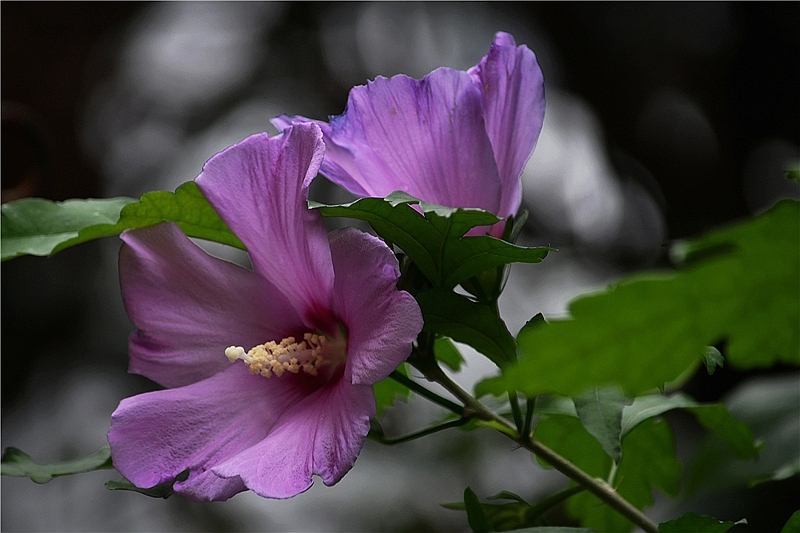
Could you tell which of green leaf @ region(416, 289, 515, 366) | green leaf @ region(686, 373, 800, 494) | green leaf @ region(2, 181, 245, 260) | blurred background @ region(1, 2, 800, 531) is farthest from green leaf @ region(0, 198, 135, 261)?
blurred background @ region(1, 2, 800, 531)

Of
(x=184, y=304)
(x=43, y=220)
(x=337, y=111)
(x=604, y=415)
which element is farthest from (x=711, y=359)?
(x=337, y=111)

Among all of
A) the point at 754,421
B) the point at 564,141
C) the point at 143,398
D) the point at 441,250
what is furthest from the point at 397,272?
the point at 564,141

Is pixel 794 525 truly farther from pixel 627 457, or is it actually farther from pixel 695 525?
pixel 627 457

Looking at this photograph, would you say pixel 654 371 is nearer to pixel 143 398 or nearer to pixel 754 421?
pixel 143 398

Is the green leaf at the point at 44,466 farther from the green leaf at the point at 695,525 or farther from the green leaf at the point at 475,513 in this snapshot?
the green leaf at the point at 695,525

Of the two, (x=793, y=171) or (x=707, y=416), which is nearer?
(x=793, y=171)

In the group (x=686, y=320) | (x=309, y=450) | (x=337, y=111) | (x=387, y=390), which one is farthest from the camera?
(x=337, y=111)

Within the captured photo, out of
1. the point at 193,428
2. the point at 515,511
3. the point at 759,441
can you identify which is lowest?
the point at 759,441
